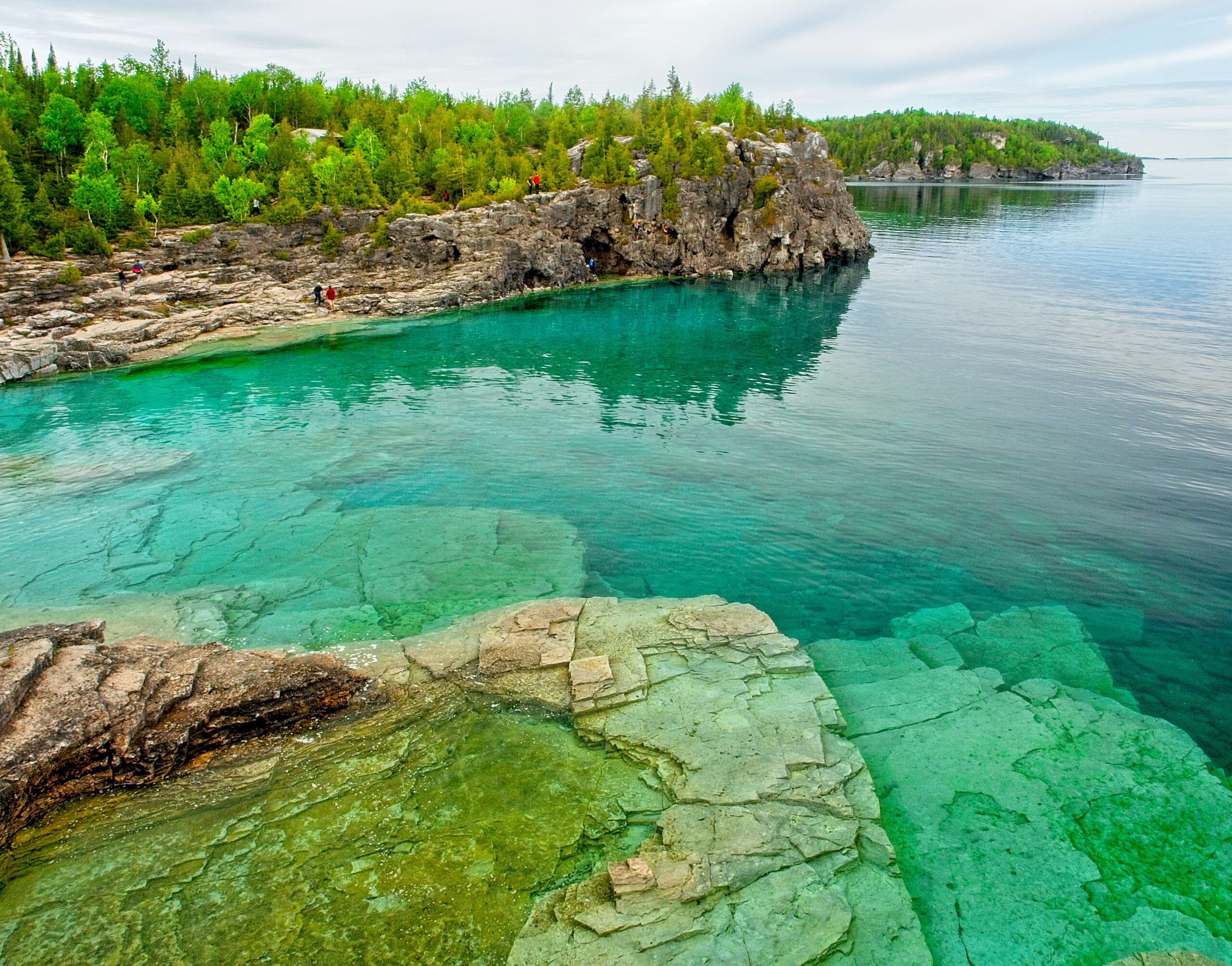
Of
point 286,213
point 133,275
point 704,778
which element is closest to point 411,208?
point 286,213

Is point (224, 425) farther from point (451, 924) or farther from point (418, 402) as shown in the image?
point (451, 924)

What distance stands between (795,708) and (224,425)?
32.2m

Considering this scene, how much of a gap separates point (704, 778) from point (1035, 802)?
242 inches

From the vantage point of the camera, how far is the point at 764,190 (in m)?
83.1

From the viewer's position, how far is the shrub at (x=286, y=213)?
2621 inches

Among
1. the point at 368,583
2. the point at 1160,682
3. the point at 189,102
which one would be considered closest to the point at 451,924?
the point at 368,583

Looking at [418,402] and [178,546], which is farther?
[418,402]

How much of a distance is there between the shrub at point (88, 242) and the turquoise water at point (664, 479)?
54.5 feet

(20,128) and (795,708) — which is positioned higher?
(20,128)

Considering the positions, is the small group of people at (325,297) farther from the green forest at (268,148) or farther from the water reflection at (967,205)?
the water reflection at (967,205)

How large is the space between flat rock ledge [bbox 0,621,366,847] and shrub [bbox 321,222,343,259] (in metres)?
57.1

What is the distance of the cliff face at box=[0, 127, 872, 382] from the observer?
167ft

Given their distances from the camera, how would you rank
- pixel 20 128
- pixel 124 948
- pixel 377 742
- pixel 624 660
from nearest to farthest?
pixel 124 948 < pixel 377 742 < pixel 624 660 < pixel 20 128

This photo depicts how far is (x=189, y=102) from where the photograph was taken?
83062 millimetres
